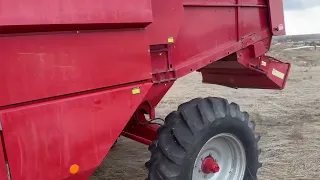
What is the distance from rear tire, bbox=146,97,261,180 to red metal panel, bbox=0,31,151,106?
1.68 feet

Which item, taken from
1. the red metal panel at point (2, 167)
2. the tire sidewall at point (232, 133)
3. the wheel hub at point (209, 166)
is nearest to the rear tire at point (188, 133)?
the tire sidewall at point (232, 133)

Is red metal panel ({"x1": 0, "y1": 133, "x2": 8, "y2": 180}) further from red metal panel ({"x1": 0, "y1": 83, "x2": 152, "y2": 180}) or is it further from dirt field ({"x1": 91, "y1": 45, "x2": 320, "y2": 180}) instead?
dirt field ({"x1": 91, "y1": 45, "x2": 320, "y2": 180})

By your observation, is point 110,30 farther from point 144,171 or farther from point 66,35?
point 144,171

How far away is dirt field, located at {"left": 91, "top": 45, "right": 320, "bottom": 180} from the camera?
4957 millimetres

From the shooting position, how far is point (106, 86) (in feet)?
9.69

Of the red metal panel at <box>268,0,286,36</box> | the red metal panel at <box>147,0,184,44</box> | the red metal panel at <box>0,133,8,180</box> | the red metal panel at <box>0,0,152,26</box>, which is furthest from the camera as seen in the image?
the red metal panel at <box>268,0,286,36</box>

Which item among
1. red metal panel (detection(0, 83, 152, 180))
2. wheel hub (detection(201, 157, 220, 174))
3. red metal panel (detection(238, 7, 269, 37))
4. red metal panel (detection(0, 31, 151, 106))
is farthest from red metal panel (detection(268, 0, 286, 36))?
red metal panel (detection(0, 83, 152, 180))

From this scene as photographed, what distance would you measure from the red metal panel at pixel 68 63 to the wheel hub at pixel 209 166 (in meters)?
1.02

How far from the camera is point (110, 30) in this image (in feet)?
9.60

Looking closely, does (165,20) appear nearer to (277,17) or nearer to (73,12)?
(73,12)

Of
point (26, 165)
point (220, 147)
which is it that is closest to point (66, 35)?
point (26, 165)

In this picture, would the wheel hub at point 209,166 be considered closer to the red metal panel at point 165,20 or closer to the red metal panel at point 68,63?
the red metal panel at point 68,63

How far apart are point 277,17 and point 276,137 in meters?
2.23

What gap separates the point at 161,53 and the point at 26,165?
4.87ft
